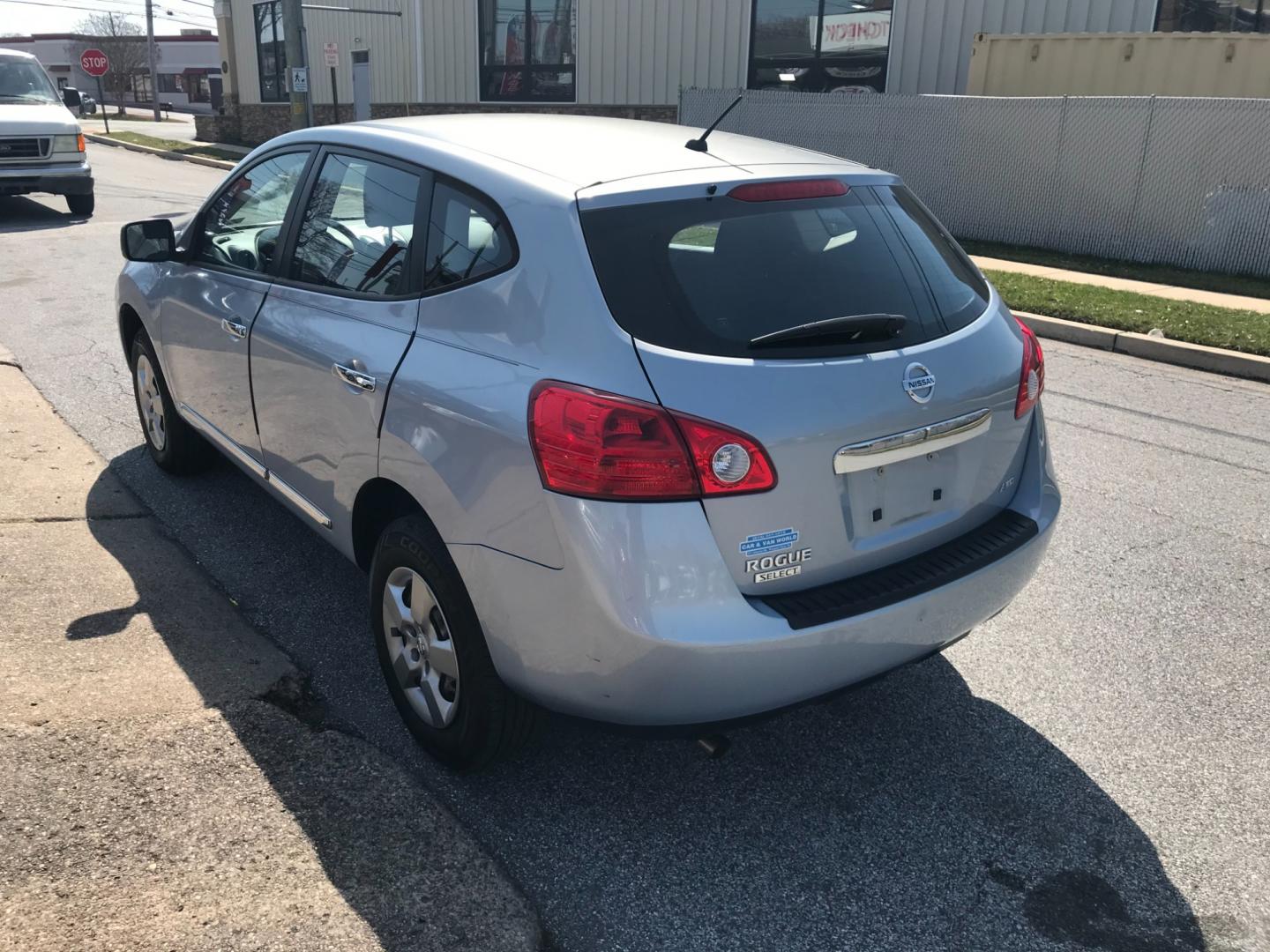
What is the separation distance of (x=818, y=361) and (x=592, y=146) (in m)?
1.06

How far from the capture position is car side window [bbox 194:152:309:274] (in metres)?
3.96

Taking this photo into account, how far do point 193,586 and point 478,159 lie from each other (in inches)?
84.0

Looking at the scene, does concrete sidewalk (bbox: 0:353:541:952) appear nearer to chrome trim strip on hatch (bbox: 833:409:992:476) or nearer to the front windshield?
chrome trim strip on hatch (bbox: 833:409:992:476)

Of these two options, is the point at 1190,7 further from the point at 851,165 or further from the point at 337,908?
the point at 337,908

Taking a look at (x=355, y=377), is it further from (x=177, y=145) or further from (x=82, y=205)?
(x=177, y=145)

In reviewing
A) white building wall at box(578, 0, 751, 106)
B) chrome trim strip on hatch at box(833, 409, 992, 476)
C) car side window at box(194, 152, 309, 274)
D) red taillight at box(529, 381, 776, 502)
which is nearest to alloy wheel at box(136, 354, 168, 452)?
car side window at box(194, 152, 309, 274)

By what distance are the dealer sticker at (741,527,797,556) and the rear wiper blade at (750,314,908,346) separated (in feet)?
1.50

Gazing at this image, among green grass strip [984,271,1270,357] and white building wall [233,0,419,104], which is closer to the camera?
green grass strip [984,271,1270,357]

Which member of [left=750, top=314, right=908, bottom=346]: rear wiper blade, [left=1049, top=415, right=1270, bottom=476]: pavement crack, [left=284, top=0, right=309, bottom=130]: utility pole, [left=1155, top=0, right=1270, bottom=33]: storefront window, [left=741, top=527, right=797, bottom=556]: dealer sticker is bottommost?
[left=1049, top=415, right=1270, bottom=476]: pavement crack

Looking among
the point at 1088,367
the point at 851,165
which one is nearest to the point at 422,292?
the point at 851,165

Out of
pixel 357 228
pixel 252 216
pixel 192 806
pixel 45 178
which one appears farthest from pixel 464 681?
pixel 45 178

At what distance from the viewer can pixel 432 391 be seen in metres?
2.86

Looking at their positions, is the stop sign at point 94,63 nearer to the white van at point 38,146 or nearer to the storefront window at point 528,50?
the storefront window at point 528,50

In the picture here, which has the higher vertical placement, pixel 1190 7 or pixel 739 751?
pixel 1190 7
